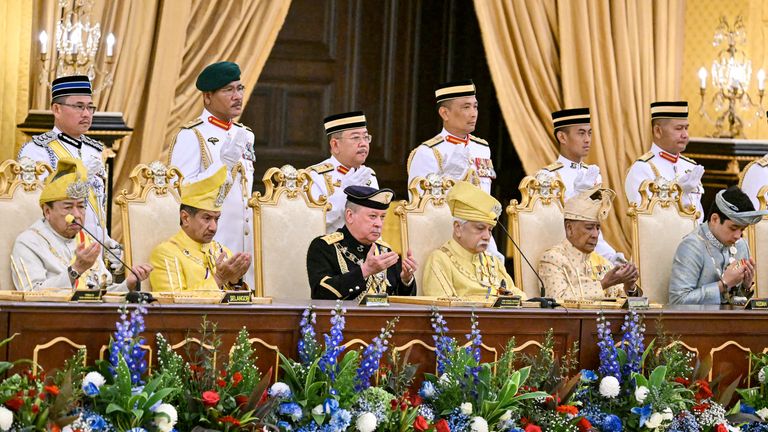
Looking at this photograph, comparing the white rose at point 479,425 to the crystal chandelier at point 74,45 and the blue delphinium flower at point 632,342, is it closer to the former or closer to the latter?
the blue delphinium flower at point 632,342

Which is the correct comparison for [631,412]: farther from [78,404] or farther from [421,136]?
[421,136]

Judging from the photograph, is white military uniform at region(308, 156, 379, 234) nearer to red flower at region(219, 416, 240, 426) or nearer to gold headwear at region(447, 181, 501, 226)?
gold headwear at region(447, 181, 501, 226)

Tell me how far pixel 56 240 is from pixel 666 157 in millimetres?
3384

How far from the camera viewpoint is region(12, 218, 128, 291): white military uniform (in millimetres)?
4797

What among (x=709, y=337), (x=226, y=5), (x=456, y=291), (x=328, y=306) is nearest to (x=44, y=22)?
(x=226, y=5)

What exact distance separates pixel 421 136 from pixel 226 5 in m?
1.90

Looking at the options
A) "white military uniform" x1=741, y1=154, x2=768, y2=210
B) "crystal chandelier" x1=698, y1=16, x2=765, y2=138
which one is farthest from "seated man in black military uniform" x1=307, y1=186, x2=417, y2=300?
"crystal chandelier" x1=698, y1=16, x2=765, y2=138

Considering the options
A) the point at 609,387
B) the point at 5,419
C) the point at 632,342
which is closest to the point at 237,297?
Result: the point at 5,419

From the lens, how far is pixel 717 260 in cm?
595

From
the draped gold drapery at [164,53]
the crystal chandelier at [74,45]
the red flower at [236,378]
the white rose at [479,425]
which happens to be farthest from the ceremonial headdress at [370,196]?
the draped gold drapery at [164,53]

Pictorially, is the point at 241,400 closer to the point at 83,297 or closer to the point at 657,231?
the point at 83,297

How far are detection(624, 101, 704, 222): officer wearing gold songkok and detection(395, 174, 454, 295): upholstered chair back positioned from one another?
133 centimetres

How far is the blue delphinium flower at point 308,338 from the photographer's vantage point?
13.9 feet

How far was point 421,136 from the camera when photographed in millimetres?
8984
